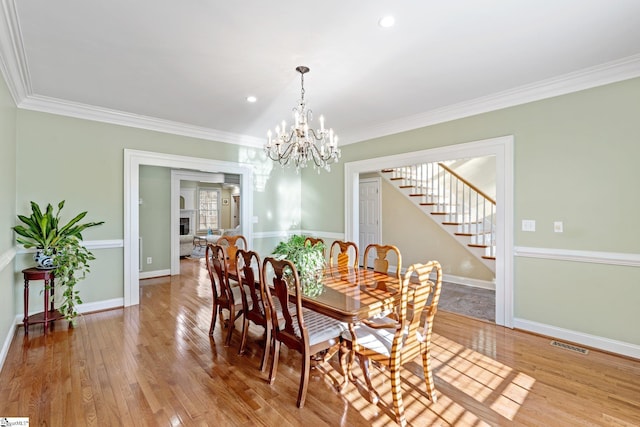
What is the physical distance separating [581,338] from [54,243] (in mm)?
5671

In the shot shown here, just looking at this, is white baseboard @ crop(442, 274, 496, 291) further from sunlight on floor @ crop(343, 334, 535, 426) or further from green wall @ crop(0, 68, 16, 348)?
green wall @ crop(0, 68, 16, 348)

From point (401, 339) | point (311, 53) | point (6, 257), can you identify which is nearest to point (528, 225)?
point (401, 339)

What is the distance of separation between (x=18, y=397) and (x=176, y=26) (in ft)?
9.50

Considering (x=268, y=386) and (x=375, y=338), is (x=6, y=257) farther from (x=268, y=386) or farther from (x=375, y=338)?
(x=375, y=338)

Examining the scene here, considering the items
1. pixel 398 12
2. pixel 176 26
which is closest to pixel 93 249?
pixel 176 26

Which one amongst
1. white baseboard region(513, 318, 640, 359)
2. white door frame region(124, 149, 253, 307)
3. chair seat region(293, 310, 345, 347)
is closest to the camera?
chair seat region(293, 310, 345, 347)

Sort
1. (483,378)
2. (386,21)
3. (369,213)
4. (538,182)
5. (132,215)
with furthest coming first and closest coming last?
(369,213)
(132,215)
(538,182)
(483,378)
(386,21)

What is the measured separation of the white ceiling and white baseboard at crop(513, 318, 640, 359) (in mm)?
2444

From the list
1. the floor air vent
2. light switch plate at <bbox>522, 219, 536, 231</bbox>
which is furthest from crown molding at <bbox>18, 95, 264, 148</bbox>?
the floor air vent

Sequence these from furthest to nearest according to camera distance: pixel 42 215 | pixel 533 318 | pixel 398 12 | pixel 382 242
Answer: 1. pixel 382 242
2. pixel 42 215
3. pixel 533 318
4. pixel 398 12

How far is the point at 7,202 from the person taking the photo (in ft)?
9.64

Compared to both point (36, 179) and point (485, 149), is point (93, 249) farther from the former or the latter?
point (485, 149)

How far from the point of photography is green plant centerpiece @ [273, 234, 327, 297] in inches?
97.3

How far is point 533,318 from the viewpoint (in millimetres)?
3264
